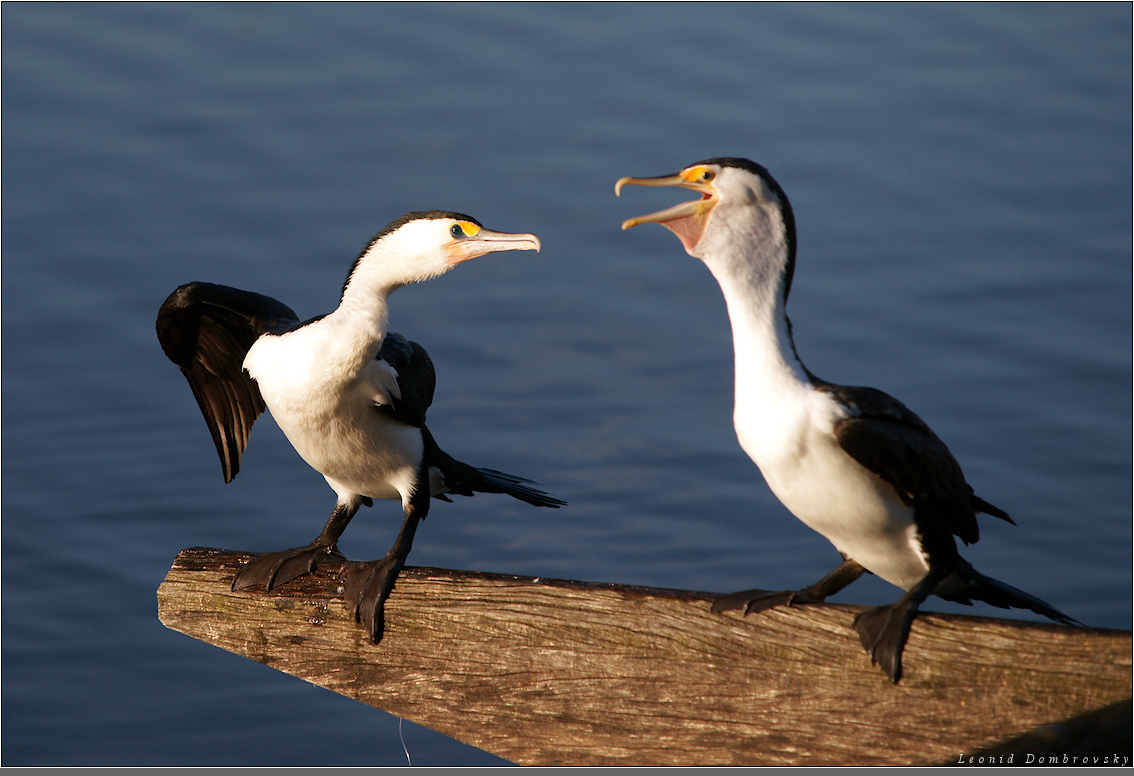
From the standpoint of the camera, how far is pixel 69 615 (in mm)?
4602

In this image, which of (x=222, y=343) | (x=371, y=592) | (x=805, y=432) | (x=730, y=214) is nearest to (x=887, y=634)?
(x=805, y=432)

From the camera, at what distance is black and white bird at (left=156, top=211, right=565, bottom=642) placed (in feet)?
8.99

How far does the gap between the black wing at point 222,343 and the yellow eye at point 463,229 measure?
486mm

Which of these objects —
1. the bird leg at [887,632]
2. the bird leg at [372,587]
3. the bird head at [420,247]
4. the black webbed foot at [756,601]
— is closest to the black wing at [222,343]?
the bird head at [420,247]

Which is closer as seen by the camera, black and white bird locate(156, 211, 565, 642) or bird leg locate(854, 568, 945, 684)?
bird leg locate(854, 568, 945, 684)

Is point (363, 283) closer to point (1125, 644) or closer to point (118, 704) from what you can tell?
point (1125, 644)

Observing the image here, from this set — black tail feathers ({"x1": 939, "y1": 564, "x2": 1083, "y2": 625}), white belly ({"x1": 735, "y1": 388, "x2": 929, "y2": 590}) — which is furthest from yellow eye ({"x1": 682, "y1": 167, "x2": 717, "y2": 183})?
black tail feathers ({"x1": 939, "y1": 564, "x2": 1083, "y2": 625})

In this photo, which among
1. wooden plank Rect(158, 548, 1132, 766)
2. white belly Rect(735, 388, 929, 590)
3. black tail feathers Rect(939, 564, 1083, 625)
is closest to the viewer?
wooden plank Rect(158, 548, 1132, 766)

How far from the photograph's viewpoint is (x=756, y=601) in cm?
236

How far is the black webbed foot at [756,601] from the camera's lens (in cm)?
235

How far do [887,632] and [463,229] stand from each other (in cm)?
128

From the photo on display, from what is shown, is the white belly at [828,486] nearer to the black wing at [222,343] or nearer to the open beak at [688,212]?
the open beak at [688,212]

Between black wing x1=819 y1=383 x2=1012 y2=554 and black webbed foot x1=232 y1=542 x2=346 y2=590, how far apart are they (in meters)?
1.32

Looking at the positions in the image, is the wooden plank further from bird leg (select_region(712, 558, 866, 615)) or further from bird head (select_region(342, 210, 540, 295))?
bird head (select_region(342, 210, 540, 295))
